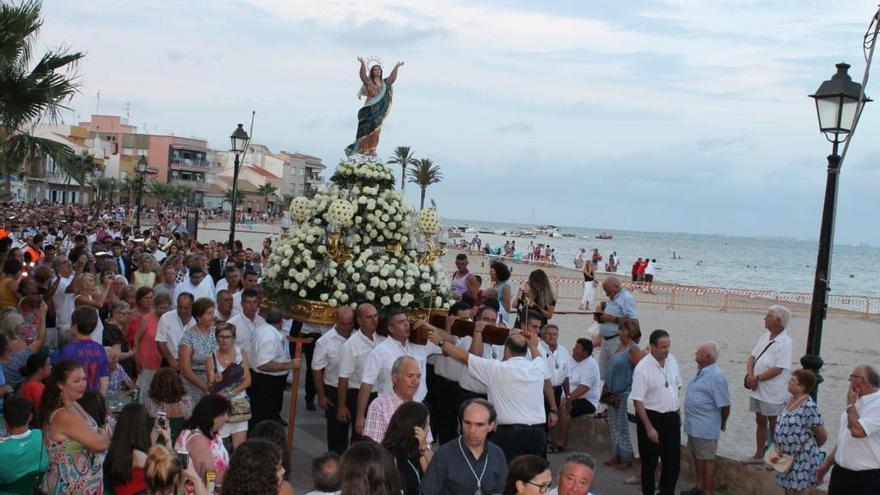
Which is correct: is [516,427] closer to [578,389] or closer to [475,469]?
[475,469]

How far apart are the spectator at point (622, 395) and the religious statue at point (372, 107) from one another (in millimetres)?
4451

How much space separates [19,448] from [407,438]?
2.67 m

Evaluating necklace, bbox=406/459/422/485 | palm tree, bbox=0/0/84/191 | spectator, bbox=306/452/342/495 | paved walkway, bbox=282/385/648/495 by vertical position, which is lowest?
paved walkway, bbox=282/385/648/495

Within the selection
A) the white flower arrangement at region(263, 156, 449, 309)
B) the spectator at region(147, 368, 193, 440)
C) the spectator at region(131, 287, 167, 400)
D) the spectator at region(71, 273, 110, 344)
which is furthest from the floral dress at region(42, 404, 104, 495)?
the spectator at region(71, 273, 110, 344)

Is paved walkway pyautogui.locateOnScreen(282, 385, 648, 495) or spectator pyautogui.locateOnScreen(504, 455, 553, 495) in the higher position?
spectator pyautogui.locateOnScreen(504, 455, 553, 495)

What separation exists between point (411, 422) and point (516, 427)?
1855mm

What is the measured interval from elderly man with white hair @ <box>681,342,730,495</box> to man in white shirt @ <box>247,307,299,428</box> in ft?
13.4

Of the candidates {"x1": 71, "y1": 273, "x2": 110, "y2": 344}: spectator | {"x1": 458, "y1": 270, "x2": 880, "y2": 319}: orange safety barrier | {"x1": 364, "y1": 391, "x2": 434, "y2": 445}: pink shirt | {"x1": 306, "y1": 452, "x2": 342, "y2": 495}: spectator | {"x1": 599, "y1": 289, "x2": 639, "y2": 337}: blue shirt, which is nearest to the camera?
{"x1": 306, "y1": 452, "x2": 342, "y2": 495}: spectator

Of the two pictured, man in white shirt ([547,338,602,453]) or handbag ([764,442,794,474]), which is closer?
handbag ([764,442,794,474])

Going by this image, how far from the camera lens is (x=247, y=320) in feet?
36.0

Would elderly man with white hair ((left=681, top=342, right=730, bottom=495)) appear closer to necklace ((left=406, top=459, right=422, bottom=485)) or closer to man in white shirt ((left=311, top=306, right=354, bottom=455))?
man in white shirt ((left=311, top=306, right=354, bottom=455))

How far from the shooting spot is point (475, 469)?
6.23 metres

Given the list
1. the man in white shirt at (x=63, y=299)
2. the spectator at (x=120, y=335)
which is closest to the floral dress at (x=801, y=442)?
the spectator at (x=120, y=335)

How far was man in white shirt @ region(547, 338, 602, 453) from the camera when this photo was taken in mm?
11391
